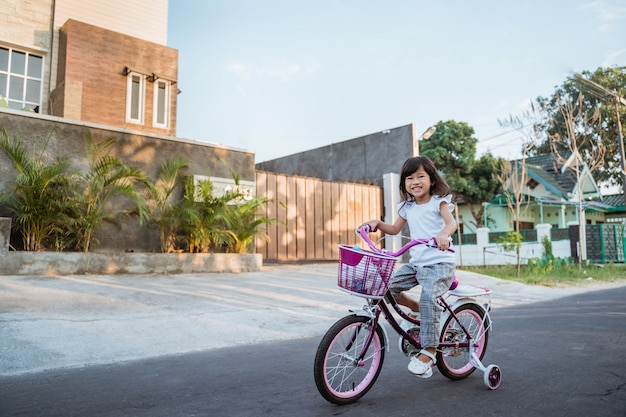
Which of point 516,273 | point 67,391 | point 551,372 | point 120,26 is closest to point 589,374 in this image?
point 551,372

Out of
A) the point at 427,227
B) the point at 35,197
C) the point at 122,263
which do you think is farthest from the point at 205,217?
the point at 427,227

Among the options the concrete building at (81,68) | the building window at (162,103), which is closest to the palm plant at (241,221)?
the concrete building at (81,68)

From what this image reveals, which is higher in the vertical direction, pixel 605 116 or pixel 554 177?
pixel 605 116

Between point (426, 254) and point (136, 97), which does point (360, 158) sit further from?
point (426, 254)

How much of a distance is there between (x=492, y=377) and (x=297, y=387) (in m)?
1.33

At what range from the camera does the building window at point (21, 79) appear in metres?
13.6

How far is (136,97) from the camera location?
14828mm

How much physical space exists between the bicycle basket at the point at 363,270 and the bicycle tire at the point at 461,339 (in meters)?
0.87

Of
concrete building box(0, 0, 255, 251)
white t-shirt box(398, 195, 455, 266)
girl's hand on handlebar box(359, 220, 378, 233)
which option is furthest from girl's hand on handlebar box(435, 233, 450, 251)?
concrete building box(0, 0, 255, 251)

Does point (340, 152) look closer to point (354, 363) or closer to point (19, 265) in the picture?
point (19, 265)

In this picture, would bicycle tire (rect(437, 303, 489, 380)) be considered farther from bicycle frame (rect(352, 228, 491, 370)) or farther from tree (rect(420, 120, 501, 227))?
tree (rect(420, 120, 501, 227))

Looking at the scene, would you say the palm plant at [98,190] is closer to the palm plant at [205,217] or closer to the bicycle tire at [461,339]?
the palm plant at [205,217]

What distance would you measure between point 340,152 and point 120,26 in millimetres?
8042

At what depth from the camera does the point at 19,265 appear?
7.54 m
